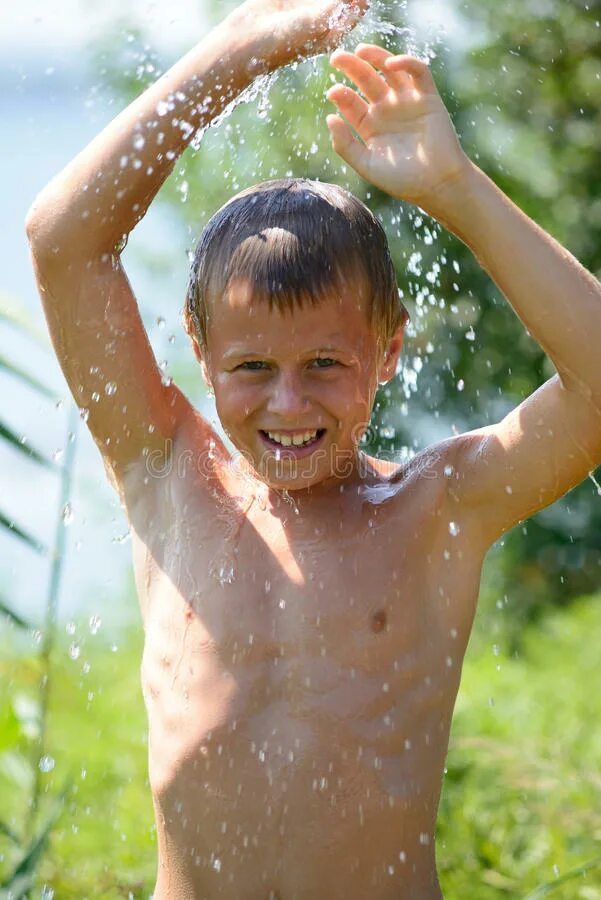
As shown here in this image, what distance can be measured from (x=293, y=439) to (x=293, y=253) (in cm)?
32

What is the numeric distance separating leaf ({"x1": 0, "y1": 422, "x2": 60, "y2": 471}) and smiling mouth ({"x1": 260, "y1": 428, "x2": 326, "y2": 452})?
65cm

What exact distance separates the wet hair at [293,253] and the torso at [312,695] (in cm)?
36

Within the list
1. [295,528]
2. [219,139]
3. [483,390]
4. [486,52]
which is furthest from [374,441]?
[295,528]

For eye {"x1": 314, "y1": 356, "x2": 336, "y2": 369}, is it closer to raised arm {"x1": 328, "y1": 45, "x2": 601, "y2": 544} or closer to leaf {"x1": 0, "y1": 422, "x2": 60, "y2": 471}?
raised arm {"x1": 328, "y1": 45, "x2": 601, "y2": 544}

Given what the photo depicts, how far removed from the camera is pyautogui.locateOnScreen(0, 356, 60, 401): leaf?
281cm

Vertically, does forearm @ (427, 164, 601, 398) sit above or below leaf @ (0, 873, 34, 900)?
above

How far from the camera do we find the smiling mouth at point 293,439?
2.29 metres

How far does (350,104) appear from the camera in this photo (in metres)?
2.21

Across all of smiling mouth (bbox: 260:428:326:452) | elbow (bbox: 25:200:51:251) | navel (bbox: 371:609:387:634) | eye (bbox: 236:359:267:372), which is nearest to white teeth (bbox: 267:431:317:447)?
smiling mouth (bbox: 260:428:326:452)

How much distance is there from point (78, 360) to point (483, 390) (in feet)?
12.7

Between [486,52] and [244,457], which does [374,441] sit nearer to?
[486,52]

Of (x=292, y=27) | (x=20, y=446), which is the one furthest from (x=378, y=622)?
(x=292, y=27)

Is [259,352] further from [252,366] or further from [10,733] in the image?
[10,733]

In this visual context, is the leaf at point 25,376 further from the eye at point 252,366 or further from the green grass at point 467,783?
the green grass at point 467,783
